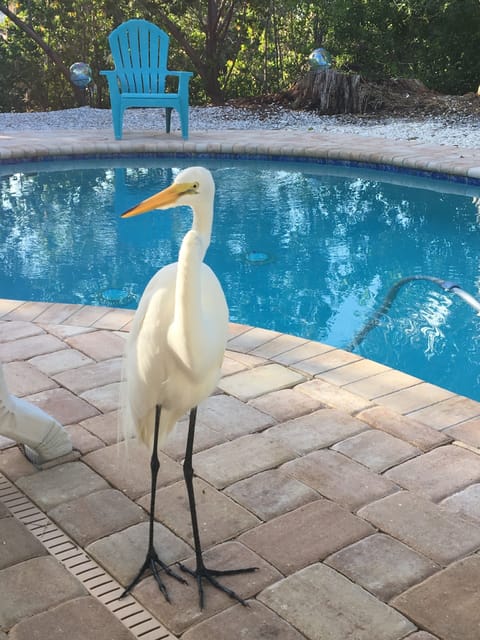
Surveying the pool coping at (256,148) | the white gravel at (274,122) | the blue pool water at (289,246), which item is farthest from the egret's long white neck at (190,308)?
the white gravel at (274,122)

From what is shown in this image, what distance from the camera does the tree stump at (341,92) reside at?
31.1ft

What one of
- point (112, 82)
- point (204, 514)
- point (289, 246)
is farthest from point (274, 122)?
point (204, 514)

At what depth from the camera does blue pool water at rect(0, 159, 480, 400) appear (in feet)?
13.6

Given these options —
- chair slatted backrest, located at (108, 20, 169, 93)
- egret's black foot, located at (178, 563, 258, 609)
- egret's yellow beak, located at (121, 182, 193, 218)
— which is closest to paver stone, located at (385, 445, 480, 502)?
egret's black foot, located at (178, 563, 258, 609)

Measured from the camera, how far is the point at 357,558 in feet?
6.43

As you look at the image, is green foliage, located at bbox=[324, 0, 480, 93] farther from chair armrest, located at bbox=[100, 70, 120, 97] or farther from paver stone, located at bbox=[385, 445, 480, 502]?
paver stone, located at bbox=[385, 445, 480, 502]

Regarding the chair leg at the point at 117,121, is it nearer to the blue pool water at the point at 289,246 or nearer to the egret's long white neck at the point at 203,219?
the blue pool water at the point at 289,246

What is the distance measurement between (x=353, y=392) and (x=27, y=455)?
1.17 m

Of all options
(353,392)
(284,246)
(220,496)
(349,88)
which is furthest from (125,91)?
(220,496)

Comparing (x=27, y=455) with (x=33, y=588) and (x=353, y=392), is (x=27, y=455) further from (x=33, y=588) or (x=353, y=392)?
(x=353, y=392)

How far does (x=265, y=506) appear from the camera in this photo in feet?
7.16

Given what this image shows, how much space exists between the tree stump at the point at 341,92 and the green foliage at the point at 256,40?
48cm

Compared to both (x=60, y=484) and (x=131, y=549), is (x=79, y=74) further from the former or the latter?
(x=131, y=549)

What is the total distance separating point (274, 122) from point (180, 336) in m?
8.19
